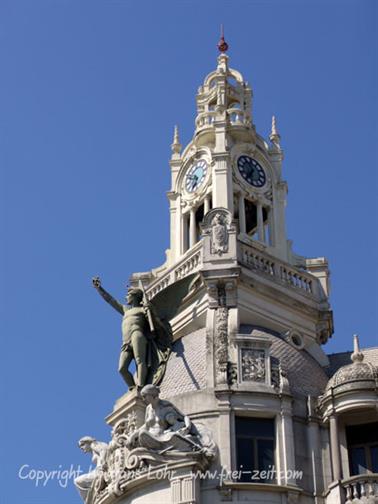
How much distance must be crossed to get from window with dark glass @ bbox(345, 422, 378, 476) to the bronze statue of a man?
5.79m

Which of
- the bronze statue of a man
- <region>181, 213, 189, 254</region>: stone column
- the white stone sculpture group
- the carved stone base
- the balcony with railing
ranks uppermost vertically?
<region>181, 213, 189, 254</region>: stone column

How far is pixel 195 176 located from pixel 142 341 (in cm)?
811

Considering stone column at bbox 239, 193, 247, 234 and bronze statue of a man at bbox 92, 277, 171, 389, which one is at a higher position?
stone column at bbox 239, 193, 247, 234

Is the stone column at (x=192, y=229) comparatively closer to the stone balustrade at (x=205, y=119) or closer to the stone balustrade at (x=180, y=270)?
the stone balustrade at (x=180, y=270)

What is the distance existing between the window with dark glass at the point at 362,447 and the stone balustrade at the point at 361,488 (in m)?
1.42

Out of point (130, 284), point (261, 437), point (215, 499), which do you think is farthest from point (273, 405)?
point (130, 284)

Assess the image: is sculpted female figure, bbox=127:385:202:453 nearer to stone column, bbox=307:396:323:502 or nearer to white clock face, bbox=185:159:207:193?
stone column, bbox=307:396:323:502

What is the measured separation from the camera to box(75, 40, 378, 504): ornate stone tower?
30.0 metres

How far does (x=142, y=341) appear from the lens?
3341cm

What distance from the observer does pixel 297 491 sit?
97.7 feet

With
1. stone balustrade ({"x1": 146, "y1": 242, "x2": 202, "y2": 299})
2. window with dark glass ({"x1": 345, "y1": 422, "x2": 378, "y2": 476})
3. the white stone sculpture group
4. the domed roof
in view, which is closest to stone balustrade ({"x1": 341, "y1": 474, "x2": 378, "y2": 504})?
window with dark glass ({"x1": 345, "y1": 422, "x2": 378, "y2": 476})

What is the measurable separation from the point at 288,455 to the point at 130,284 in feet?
33.9

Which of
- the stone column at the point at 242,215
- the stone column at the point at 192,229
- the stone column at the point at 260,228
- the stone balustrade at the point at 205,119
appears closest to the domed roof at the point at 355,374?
the stone column at the point at 242,215

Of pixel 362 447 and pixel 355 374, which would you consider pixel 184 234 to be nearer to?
pixel 355 374
